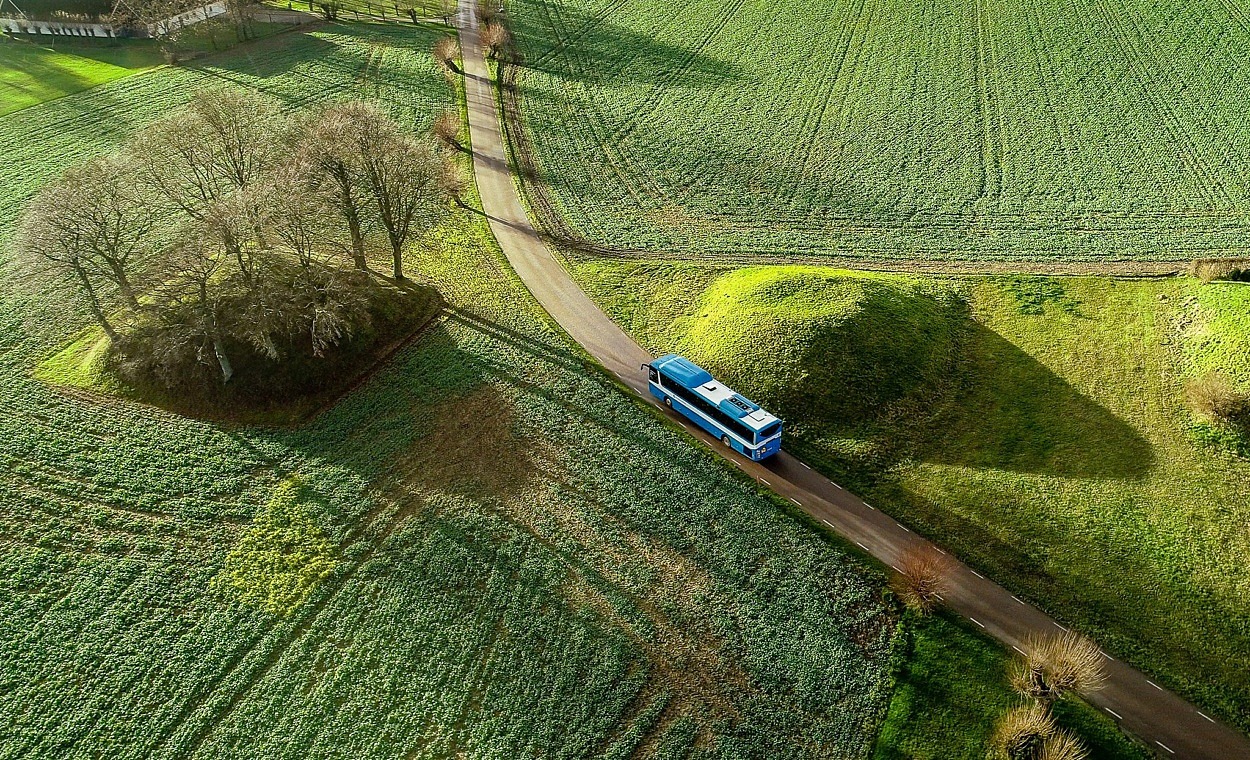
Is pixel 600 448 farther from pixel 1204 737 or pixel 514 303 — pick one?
pixel 1204 737

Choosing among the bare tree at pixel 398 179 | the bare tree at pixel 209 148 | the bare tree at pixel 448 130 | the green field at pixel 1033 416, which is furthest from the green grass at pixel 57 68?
the green field at pixel 1033 416

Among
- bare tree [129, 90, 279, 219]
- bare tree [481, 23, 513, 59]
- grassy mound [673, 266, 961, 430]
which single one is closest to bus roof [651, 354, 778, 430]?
grassy mound [673, 266, 961, 430]

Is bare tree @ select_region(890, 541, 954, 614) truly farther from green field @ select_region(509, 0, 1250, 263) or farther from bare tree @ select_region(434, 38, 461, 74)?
bare tree @ select_region(434, 38, 461, 74)

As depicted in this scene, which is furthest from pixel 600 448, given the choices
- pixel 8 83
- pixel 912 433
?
pixel 8 83

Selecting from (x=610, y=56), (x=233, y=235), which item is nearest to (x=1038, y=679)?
(x=233, y=235)

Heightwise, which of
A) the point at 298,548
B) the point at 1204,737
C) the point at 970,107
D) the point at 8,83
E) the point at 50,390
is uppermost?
the point at 8,83
